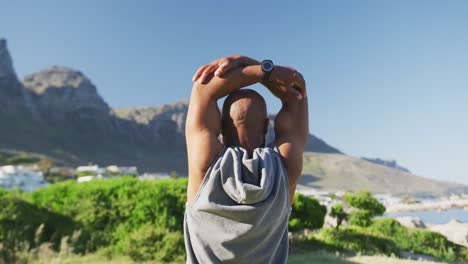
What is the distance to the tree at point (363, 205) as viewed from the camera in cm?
1253

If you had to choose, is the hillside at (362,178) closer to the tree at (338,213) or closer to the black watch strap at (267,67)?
the tree at (338,213)

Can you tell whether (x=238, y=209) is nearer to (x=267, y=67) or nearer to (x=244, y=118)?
(x=244, y=118)

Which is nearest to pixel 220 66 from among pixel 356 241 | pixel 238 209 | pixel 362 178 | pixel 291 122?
pixel 291 122

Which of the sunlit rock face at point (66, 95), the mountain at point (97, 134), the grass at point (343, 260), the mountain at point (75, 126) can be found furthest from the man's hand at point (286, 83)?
the sunlit rock face at point (66, 95)

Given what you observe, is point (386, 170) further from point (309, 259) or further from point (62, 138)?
point (309, 259)

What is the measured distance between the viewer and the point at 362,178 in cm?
16838

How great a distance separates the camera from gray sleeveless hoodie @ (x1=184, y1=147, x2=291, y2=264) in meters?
2.52

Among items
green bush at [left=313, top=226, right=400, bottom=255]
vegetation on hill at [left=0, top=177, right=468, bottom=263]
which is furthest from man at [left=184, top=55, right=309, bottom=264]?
green bush at [left=313, top=226, right=400, bottom=255]

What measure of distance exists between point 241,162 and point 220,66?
66cm

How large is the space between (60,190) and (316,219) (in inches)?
306

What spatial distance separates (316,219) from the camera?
1289cm

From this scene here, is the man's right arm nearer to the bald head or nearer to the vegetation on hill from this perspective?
the bald head

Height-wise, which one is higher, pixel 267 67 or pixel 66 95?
pixel 66 95

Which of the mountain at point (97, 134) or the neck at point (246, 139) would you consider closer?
the neck at point (246, 139)
